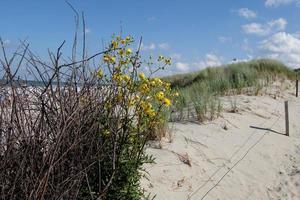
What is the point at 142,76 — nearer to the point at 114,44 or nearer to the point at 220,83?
the point at 114,44

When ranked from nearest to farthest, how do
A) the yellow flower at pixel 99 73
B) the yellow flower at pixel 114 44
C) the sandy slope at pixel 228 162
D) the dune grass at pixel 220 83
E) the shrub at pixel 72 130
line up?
the shrub at pixel 72 130 < the yellow flower at pixel 99 73 < the yellow flower at pixel 114 44 < the sandy slope at pixel 228 162 < the dune grass at pixel 220 83

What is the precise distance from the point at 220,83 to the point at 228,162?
792 cm

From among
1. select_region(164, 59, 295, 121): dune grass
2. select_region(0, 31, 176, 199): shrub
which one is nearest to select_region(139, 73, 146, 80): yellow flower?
select_region(0, 31, 176, 199): shrub

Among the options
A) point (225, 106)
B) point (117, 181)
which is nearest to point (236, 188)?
point (117, 181)

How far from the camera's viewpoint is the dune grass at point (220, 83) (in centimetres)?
1046

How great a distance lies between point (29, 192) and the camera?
3371mm

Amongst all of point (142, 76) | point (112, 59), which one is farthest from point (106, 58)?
point (142, 76)

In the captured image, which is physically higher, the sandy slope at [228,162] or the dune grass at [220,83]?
the dune grass at [220,83]

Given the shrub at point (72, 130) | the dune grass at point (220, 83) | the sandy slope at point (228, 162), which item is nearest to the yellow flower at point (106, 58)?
the shrub at point (72, 130)

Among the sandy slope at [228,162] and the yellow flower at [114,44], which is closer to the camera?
the yellow flower at [114,44]

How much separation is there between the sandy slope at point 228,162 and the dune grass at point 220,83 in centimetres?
51

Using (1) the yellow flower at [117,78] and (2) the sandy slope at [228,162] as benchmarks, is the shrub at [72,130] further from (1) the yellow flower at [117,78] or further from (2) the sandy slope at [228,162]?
(2) the sandy slope at [228,162]

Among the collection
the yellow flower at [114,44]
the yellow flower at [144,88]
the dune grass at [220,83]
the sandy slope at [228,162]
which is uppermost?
the yellow flower at [114,44]

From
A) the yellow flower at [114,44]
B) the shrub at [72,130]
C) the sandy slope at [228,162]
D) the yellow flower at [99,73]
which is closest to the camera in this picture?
the shrub at [72,130]
